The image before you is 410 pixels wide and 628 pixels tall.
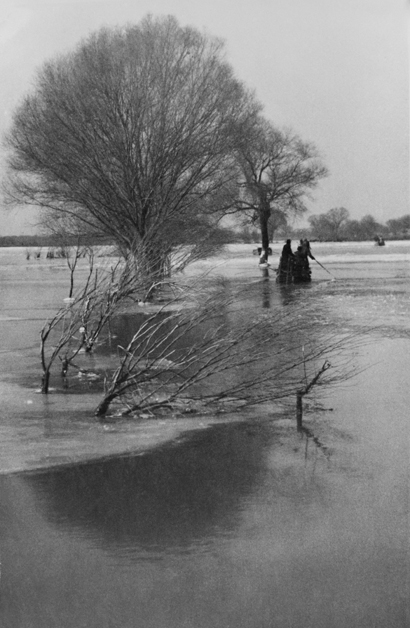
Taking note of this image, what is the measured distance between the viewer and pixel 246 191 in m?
19.9

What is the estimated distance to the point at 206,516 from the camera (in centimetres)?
543

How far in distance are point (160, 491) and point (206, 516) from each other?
1.97ft

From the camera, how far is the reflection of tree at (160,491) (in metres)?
5.21

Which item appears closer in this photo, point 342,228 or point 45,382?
point 45,382

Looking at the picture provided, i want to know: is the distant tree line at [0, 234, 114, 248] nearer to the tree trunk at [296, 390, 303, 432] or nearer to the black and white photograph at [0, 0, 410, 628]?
the black and white photograph at [0, 0, 410, 628]

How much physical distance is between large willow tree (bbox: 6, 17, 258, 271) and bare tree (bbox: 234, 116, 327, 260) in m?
0.51

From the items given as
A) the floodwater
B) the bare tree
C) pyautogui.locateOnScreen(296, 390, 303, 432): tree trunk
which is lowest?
the floodwater

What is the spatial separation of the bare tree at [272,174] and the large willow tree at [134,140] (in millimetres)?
506

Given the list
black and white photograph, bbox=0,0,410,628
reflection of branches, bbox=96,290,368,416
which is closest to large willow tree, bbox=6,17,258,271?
black and white photograph, bbox=0,0,410,628

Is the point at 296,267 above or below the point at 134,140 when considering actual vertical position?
below

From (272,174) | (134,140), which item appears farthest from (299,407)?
(272,174)

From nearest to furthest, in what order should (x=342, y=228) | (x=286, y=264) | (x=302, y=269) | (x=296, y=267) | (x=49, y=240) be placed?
(x=49, y=240)
(x=342, y=228)
(x=296, y=267)
(x=302, y=269)
(x=286, y=264)

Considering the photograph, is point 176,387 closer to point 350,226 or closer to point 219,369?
point 219,369

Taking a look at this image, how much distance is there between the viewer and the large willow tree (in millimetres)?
15711
